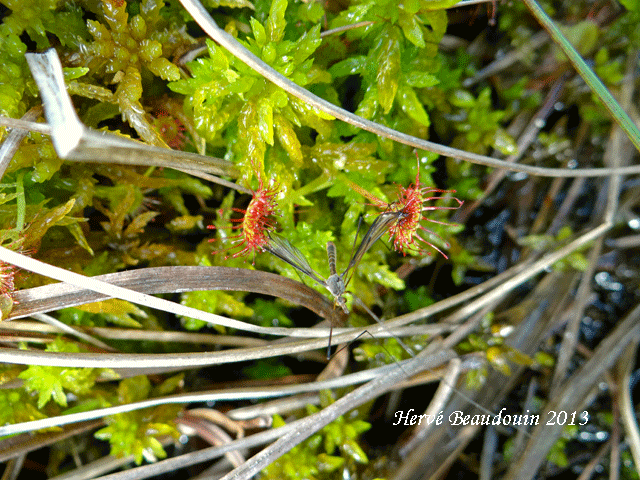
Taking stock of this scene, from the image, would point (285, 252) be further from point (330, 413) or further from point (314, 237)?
point (330, 413)

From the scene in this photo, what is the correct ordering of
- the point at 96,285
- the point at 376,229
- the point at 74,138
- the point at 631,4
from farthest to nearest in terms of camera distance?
the point at 631,4 < the point at 376,229 < the point at 96,285 < the point at 74,138

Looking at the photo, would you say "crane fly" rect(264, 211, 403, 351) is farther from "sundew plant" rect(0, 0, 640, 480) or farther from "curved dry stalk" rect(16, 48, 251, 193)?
"curved dry stalk" rect(16, 48, 251, 193)

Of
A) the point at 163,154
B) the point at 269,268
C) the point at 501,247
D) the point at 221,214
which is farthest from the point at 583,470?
the point at 163,154

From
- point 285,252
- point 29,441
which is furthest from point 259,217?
point 29,441

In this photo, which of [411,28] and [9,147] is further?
[411,28]

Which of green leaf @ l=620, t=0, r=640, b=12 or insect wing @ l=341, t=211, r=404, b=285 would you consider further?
green leaf @ l=620, t=0, r=640, b=12

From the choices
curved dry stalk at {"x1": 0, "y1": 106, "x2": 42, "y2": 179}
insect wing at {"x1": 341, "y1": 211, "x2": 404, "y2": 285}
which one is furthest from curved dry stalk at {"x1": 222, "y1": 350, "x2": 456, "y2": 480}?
curved dry stalk at {"x1": 0, "y1": 106, "x2": 42, "y2": 179}

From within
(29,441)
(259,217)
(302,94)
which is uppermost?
(302,94)

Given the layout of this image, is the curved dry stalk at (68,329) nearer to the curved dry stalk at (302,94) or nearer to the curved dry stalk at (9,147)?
the curved dry stalk at (9,147)

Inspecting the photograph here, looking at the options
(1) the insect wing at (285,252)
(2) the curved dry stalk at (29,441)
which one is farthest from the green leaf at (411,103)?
(2) the curved dry stalk at (29,441)
